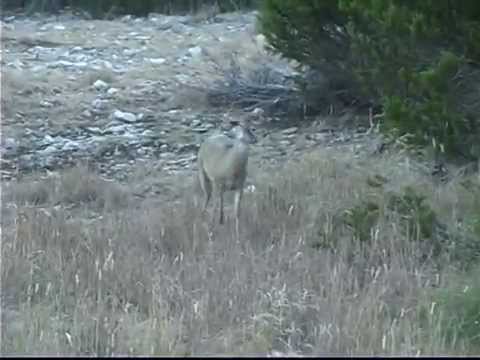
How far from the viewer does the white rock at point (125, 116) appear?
13.9 m

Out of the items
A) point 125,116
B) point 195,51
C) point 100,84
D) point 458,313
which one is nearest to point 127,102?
point 125,116

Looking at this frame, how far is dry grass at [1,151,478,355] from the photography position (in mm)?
6160

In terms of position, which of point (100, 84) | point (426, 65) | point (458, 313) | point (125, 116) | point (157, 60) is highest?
point (426, 65)

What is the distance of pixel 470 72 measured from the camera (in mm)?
9789

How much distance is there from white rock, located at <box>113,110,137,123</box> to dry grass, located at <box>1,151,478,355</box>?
395 centimetres

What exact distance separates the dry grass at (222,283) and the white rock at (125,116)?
395 centimetres

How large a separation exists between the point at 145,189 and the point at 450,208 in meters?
2.88

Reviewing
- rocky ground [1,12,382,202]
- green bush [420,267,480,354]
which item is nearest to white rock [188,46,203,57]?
rocky ground [1,12,382,202]

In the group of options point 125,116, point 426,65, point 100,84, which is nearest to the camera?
point 426,65

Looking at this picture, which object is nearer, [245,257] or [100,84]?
[245,257]

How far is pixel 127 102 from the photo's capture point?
1472cm

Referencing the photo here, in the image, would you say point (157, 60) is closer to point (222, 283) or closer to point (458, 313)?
point (222, 283)

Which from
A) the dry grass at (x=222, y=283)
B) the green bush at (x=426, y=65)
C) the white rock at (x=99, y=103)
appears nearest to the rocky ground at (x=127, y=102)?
the white rock at (x=99, y=103)

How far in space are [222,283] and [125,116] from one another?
275 inches
